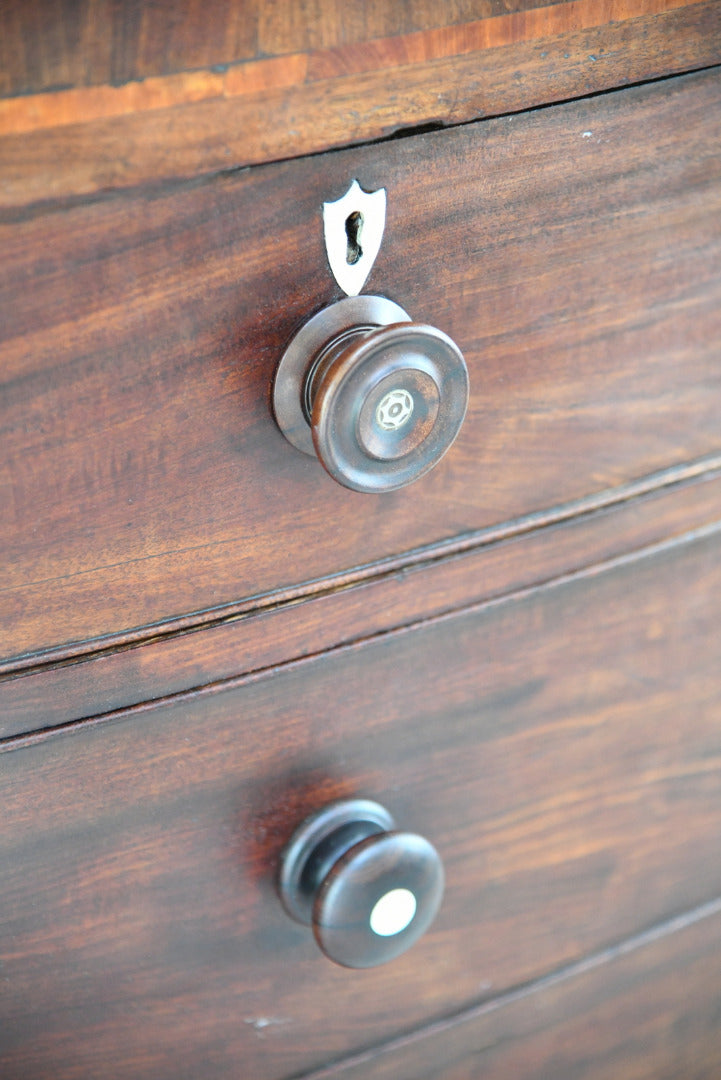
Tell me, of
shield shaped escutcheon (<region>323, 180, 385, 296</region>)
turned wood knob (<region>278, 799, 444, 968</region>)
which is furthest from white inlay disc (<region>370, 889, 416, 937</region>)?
shield shaped escutcheon (<region>323, 180, 385, 296</region>)

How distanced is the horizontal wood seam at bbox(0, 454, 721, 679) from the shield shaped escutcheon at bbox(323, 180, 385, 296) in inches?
4.3

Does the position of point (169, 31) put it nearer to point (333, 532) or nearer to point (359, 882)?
point (333, 532)

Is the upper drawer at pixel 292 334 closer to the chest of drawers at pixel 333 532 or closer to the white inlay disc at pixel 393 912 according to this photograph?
the chest of drawers at pixel 333 532

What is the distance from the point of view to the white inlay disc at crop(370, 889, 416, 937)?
0.37m

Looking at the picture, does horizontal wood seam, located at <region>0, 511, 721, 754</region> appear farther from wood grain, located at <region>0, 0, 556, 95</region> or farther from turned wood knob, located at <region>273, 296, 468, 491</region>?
wood grain, located at <region>0, 0, 556, 95</region>

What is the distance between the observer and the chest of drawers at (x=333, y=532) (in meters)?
0.28

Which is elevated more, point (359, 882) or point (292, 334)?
point (292, 334)

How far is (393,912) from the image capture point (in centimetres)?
37

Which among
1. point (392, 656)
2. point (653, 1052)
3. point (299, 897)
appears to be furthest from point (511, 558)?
point (653, 1052)

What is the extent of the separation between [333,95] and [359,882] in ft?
0.89

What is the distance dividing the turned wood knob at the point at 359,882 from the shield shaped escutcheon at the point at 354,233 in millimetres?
207

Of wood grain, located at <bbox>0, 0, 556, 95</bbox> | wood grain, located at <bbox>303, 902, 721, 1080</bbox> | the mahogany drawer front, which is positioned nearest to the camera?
wood grain, located at <bbox>0, 0, 556, 95</bbox>

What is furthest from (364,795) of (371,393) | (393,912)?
(371,393)

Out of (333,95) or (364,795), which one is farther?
(364,795)
